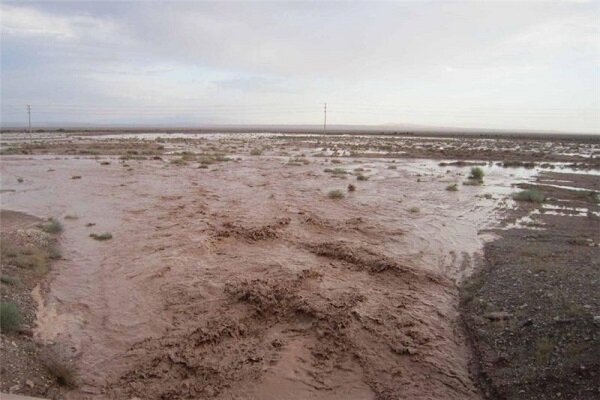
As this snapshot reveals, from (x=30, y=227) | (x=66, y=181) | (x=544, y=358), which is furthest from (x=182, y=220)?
(x=66, y=181)

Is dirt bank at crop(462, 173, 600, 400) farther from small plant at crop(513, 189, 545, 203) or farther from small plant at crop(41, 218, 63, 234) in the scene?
small plant at crop(41, 218, 63, 234)

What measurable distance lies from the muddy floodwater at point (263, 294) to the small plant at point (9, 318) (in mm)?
366

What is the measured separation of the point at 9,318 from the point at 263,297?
13.7 ft

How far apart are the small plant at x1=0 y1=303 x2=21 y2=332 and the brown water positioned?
420mm

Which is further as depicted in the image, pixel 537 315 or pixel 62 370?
pixel 537 315

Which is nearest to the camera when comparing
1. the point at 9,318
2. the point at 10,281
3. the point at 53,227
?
the point at 9,318

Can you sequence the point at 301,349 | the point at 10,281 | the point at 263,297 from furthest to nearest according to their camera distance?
the point at 10,281 → the point at 263,297 → the point at 301,349

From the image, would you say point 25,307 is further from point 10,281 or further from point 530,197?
point 530,197

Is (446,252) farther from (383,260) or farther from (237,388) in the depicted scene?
(237,388)

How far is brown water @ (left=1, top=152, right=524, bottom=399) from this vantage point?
615cm

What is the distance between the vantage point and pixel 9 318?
23.4 feet

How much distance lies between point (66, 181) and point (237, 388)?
2237 centimetres

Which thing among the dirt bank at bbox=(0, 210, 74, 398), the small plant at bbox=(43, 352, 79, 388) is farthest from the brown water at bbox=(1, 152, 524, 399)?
the dirt bank at bbox=(0, 210, 74, 398)

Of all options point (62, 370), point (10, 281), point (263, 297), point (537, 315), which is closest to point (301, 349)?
point (263, 297)
